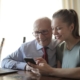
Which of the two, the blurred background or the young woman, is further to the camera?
the blurred background

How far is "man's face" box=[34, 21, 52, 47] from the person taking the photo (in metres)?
1.57

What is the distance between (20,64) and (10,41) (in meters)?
1.35

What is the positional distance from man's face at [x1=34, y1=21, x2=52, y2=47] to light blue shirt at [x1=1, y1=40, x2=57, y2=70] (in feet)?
0.18

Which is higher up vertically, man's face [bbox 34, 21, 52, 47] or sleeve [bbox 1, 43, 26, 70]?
man's face [bbox 34, 21, 52, 47]

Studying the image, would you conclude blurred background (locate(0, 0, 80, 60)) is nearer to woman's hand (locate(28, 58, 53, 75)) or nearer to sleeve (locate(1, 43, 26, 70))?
sleeve (locate(1, 43, 26, 70))

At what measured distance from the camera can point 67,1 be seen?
2.50m

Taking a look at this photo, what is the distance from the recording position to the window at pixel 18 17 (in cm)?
268

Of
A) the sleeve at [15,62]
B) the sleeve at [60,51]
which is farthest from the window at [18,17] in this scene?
the sleeve at [60,51]

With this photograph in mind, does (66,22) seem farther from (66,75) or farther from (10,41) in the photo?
(10,41)

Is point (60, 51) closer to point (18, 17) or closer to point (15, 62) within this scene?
point (15, 62)

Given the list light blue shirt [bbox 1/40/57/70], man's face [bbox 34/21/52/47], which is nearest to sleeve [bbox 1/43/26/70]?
light blue shirt [bbox 1/40/57/70]

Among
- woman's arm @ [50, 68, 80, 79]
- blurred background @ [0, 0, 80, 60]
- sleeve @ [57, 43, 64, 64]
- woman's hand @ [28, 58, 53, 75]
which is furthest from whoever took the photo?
blurred background @ [0, 0, 80, 60]

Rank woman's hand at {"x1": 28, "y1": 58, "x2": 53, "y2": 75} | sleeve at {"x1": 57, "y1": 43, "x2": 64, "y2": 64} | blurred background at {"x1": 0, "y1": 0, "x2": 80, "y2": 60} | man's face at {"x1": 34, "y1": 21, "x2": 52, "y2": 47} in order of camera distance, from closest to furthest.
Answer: woman's hand at {"x1": 28, "y1": 58, "x2": 53, "y2": 75} → sleeve at {"x1": 57, "y1": 43, "x2": 64, "y2": 64} → man's face at {"x1": 34, "y1": 21, "x2": 52, "y2": 47} → blurred background at {"x1": 0, "y1": 0, "x2": 80, "y2": 60}

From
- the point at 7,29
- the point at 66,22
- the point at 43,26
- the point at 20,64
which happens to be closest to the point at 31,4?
the point at 7,29
